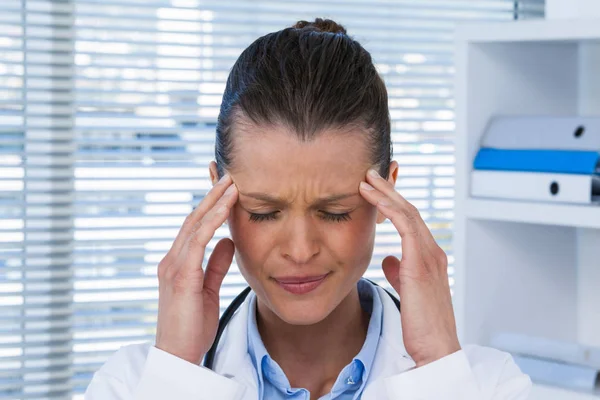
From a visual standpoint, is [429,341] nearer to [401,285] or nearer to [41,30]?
[401,285]

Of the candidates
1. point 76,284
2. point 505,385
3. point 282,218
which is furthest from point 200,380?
point 76,284

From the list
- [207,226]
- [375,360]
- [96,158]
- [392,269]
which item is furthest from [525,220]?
[96,158]

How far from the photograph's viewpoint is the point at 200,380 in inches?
54.7

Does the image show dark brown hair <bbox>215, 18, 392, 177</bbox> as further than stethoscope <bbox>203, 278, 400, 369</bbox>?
No

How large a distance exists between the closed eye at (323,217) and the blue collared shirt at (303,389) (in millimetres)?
260

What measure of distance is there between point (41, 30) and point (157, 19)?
0.31 m

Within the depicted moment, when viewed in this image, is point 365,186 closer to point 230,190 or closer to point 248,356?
point 230,190

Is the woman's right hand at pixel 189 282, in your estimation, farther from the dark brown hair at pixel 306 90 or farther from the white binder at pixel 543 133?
the white binder at pixel 543 133

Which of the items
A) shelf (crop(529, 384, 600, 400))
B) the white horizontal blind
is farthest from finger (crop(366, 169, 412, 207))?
the white horizontal blind

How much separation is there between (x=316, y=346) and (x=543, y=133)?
0.78m

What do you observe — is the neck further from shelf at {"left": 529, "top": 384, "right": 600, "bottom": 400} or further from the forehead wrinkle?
shelf at {"left": 529, "top": 384, "right": 600, "bottom": 400}

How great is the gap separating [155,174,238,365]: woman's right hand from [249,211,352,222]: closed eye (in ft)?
0.14

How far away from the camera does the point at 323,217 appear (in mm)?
1326

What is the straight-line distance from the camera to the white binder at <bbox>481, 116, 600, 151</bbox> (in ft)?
6.06
